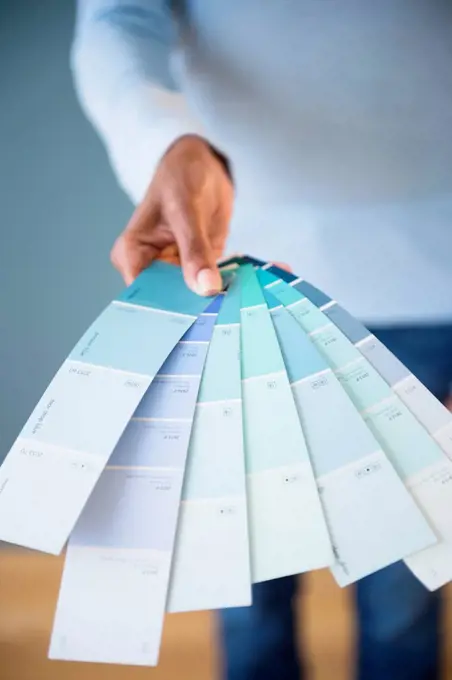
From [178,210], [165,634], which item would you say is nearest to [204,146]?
[178,210]

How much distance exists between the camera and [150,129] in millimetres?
480

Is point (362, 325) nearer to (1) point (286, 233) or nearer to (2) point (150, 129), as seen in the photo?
(1) point (286, 233)

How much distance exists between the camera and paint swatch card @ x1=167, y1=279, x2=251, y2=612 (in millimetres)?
326

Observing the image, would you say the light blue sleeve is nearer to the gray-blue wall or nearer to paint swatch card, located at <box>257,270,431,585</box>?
the gray-blue wall

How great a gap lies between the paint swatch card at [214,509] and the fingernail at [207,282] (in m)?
0.06

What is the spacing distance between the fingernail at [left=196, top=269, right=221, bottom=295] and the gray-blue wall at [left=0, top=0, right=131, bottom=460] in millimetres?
86

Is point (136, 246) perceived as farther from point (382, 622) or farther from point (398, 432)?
point (382, 622)

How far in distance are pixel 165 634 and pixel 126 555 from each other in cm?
11

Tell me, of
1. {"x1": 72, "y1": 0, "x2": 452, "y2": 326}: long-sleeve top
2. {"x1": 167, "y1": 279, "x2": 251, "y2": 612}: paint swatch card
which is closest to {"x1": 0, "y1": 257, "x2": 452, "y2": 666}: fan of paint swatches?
{"x1": 167, "y1": 279, "x2": 251, "y2": 612}: paint swatch card

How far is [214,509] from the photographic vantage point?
0.34 meters

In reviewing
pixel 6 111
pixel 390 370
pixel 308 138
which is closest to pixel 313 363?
pixel 390 370

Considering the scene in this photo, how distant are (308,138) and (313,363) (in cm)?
19

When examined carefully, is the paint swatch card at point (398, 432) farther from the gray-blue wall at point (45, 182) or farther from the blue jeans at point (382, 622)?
the gray-blue wall at point (45, 182)

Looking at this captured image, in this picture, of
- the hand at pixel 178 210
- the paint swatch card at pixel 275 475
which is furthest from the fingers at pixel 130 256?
the paint swatch card at pixel 275 475
